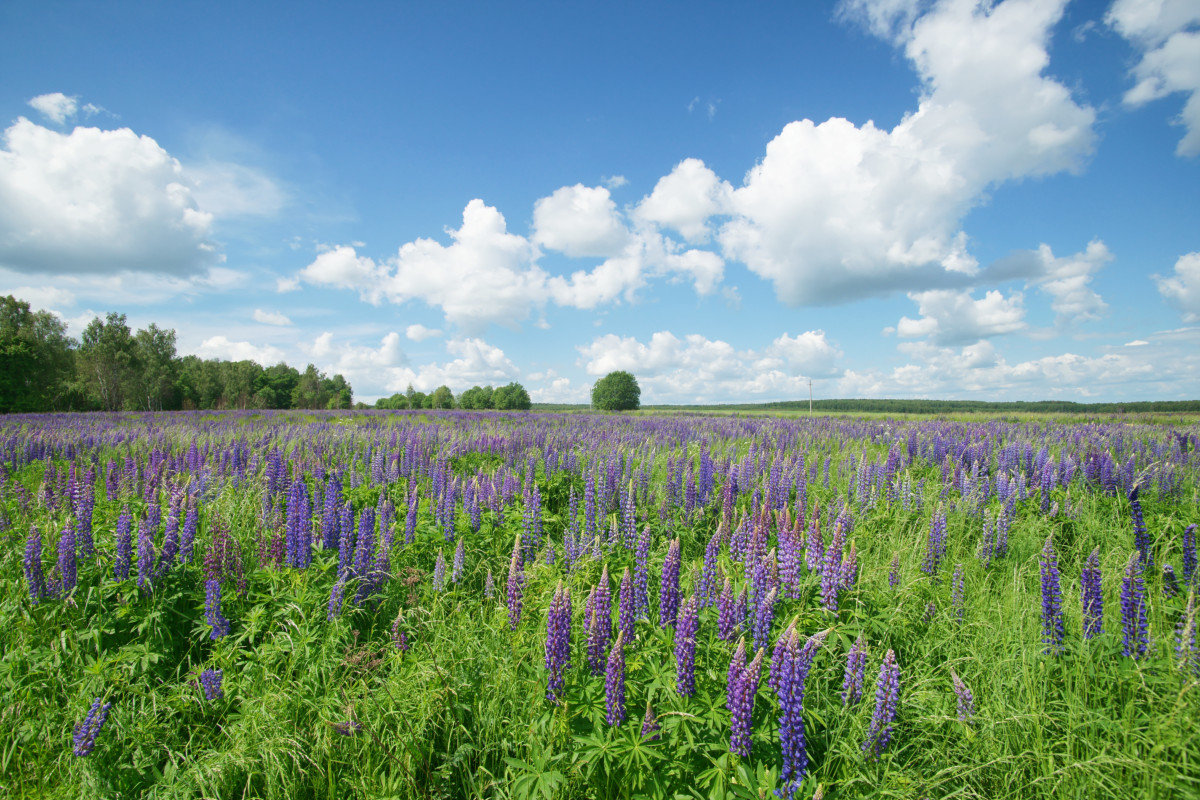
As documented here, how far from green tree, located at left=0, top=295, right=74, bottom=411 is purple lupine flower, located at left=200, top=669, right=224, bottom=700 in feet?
180

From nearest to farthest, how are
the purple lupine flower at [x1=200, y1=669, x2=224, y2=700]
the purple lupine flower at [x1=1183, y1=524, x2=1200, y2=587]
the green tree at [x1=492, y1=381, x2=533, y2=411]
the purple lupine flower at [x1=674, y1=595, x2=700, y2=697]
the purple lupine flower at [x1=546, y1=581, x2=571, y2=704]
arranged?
the purple lupine flower at [x1=674, y1=595, x2=700, y2=697] < the purple lupine flower at [x1=546, y1=581, x2=571, y2=704] < the purple lupine flower at [x1=200, y1=669, x2=224, y2=700] < the purple lupine flower at [x1=1183, y1=524, x2=1200, y2=587] < the green tree at [x1=492, y1=381, x2=533, y2=411]

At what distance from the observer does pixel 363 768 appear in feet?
8.00

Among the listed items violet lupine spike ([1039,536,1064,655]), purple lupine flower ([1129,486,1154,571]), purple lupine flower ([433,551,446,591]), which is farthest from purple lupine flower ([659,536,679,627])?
purple lupine flower ([1129,486,1154,571])

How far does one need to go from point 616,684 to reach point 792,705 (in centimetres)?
73

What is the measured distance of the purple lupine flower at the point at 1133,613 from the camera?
2.86m

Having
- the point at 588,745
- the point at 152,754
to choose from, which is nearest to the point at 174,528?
the point at 152,754

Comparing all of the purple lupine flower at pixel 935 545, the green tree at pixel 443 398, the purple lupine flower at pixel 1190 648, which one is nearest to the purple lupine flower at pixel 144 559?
the purple lupine flower at pixel 1190 648

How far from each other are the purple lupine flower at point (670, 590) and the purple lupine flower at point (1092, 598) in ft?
8.82

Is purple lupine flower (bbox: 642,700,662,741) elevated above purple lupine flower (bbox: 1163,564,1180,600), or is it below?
above

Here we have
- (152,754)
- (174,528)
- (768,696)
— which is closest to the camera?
(768,696)

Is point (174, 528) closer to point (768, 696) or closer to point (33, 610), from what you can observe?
point (33, 610)

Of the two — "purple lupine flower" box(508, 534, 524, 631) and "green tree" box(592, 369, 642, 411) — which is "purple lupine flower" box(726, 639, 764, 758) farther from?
"green tree" box(592, 369, 642, 411)

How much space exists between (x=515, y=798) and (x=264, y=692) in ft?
5.51

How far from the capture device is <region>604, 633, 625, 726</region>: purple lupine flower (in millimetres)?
2080
